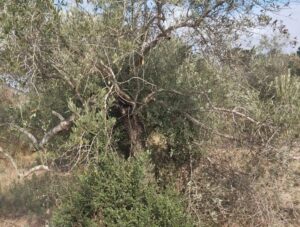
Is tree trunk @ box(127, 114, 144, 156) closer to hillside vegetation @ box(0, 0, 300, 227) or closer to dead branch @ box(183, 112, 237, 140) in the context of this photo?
hillside vegetation @ box(0, 0, 300, 227)

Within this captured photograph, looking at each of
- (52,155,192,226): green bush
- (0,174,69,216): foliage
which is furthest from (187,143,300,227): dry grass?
(0,174,69,216): foliage

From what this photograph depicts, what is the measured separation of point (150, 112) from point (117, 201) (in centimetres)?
170

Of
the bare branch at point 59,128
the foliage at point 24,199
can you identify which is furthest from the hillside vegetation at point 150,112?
the foliage at point 24,199

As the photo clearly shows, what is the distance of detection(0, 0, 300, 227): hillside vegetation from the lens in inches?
236

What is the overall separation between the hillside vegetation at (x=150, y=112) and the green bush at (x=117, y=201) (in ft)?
0.06

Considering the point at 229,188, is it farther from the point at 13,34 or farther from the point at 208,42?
the point at 13,34

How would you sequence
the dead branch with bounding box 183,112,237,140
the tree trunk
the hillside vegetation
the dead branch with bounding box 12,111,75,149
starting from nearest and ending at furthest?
the hillside vegetation < the dead branch with bounding box 12,111,75,149 < the dead branch with bounding box 183,112,237,140 < the tree trunk

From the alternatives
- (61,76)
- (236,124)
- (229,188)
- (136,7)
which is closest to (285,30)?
(236,124)

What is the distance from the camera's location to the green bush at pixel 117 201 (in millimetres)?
6043

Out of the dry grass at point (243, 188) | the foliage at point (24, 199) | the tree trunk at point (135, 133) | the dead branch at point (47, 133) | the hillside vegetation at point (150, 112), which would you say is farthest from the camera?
the foliage at point (24, 199)

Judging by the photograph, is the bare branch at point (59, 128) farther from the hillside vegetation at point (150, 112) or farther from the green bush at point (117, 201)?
the green bush at point (117, 201)

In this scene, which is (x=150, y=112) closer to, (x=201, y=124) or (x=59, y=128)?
(x=201, y=124)

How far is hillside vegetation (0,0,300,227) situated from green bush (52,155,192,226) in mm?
18

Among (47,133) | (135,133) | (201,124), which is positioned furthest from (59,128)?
(201,124)
